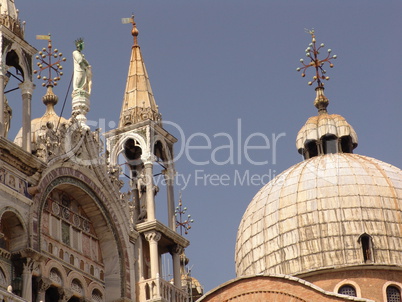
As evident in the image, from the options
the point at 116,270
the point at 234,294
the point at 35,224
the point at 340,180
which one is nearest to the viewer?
the point at 35,224

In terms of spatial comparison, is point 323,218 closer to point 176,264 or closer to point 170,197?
point 170,197

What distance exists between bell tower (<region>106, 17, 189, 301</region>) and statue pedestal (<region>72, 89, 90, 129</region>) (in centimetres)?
177

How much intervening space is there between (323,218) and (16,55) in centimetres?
2405

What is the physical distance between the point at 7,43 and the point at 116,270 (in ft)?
23.7

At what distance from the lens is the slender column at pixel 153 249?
Result: 36.9m

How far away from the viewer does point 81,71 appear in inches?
1475

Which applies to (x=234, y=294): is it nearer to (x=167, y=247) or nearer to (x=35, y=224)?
(x=167, y=247)

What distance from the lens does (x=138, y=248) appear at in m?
37.5

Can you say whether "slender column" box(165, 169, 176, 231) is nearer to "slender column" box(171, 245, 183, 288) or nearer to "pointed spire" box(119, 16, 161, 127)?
"slender column" box(171, 245, 183, 288)

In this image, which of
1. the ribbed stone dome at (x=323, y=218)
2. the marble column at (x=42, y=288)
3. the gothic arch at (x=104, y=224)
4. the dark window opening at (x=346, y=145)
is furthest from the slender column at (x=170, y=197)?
the dark window opening at (x=346, y=145)

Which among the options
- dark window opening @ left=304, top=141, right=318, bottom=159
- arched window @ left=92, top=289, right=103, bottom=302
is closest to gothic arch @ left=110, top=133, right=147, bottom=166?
arched window @ left=92, top=289, right=103, bottom=302

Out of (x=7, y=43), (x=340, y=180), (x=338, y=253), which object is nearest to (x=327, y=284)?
(x=338, y=253)

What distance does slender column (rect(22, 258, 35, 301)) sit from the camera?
105 feet

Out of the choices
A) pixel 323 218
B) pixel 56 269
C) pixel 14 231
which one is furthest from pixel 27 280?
pixel 323 218
